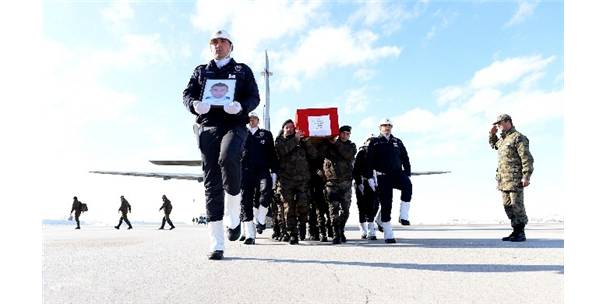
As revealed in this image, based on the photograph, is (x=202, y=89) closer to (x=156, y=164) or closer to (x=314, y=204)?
(x=314, y=204)

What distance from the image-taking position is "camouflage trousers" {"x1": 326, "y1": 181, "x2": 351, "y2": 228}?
6.63 meters

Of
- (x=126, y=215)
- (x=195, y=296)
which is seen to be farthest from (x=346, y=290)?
(x=126, y=215)

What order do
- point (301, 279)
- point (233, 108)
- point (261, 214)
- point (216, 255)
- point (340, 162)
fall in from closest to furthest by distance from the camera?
point (301, 279)
point (216, 255)
point (233, 108)
point (340, 162)
point (261, 214)

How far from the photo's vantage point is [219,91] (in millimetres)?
4492

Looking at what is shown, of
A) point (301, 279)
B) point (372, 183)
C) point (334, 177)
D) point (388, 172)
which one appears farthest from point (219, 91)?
point (372, 183)

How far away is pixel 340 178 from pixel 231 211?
8.16ft

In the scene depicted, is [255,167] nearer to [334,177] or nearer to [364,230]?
[334,177]

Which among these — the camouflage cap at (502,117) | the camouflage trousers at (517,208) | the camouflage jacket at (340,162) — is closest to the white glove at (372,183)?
the camouflage jacket at (340,162)

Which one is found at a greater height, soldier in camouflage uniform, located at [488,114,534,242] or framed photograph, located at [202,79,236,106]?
framed photograph, located at [202,79,236,106]

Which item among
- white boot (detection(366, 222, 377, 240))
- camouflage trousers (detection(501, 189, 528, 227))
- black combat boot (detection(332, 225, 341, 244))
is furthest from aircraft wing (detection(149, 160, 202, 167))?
camouflage trousers (detection(501, 189, 528, 227))

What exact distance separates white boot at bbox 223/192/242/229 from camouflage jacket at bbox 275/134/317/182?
6.75 ft

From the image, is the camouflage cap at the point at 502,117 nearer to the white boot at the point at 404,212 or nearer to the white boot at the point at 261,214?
the white boot at the point at 404,212

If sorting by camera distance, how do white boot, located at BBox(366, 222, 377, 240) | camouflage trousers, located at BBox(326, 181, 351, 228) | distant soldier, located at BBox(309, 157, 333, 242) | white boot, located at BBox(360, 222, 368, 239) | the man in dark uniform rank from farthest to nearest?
A: 1. the man in dark uniform
2. white boot, located at BBox(360, 222, 368, 239)
3. white boot, located at BBox(366, 222, 377, 240)
4. distant soldier, located at BBox(309, 157, 333, 242)
5. camouflage trousers, located at BBox(326, 181, 351, 228)

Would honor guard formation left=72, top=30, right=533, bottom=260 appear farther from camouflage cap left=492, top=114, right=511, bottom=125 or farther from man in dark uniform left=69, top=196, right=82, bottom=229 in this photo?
man in dark uniform left=69, top=196, right=82, bottom=229
